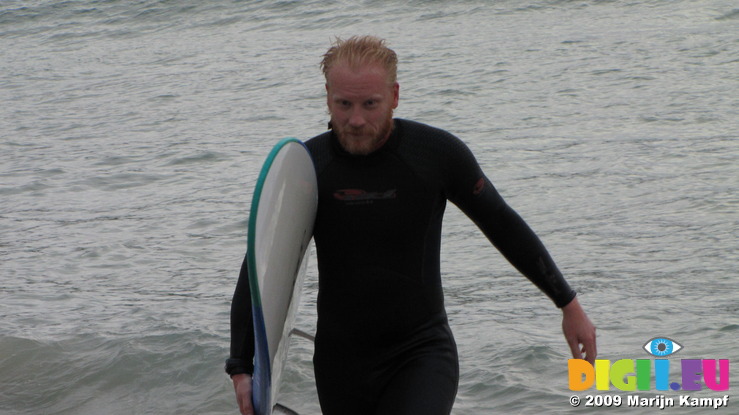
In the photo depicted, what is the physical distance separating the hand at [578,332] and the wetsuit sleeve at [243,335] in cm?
93

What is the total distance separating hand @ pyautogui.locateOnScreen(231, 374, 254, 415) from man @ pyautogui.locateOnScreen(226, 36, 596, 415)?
0.04ft

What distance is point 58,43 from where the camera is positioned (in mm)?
23453

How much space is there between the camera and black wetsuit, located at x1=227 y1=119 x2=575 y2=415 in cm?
291

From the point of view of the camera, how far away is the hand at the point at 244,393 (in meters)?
2.79

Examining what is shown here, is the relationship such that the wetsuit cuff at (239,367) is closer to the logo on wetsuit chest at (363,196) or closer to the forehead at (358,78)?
the logo on wetsuit chest at (363,196)

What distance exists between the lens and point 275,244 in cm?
284

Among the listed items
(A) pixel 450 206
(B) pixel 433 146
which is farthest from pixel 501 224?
(A) pixel 450 206

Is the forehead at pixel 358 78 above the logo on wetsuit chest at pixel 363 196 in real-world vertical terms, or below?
above

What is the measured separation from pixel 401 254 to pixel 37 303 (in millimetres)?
5211

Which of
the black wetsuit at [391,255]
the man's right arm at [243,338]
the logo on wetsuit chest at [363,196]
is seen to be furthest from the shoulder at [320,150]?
the man's right arm at [243,338]

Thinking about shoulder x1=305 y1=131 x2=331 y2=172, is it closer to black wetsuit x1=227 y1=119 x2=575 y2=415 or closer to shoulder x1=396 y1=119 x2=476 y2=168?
black wetsuit x1=227 y1=119 x2=575 y2=415

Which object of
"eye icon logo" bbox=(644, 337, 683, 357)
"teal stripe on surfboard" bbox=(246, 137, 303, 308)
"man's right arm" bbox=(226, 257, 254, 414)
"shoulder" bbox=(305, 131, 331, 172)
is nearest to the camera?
"teal stripe on surfboard" bbox=(246, 137, 303, 308)

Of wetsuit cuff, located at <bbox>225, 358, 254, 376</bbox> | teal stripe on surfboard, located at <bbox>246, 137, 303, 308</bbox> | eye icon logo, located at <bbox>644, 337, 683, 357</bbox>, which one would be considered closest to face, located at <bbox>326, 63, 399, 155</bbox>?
teal stripe on surfboard, located at <bbox>246, 137, 303, 308</bbox>

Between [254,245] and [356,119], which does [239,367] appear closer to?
[254,245]
